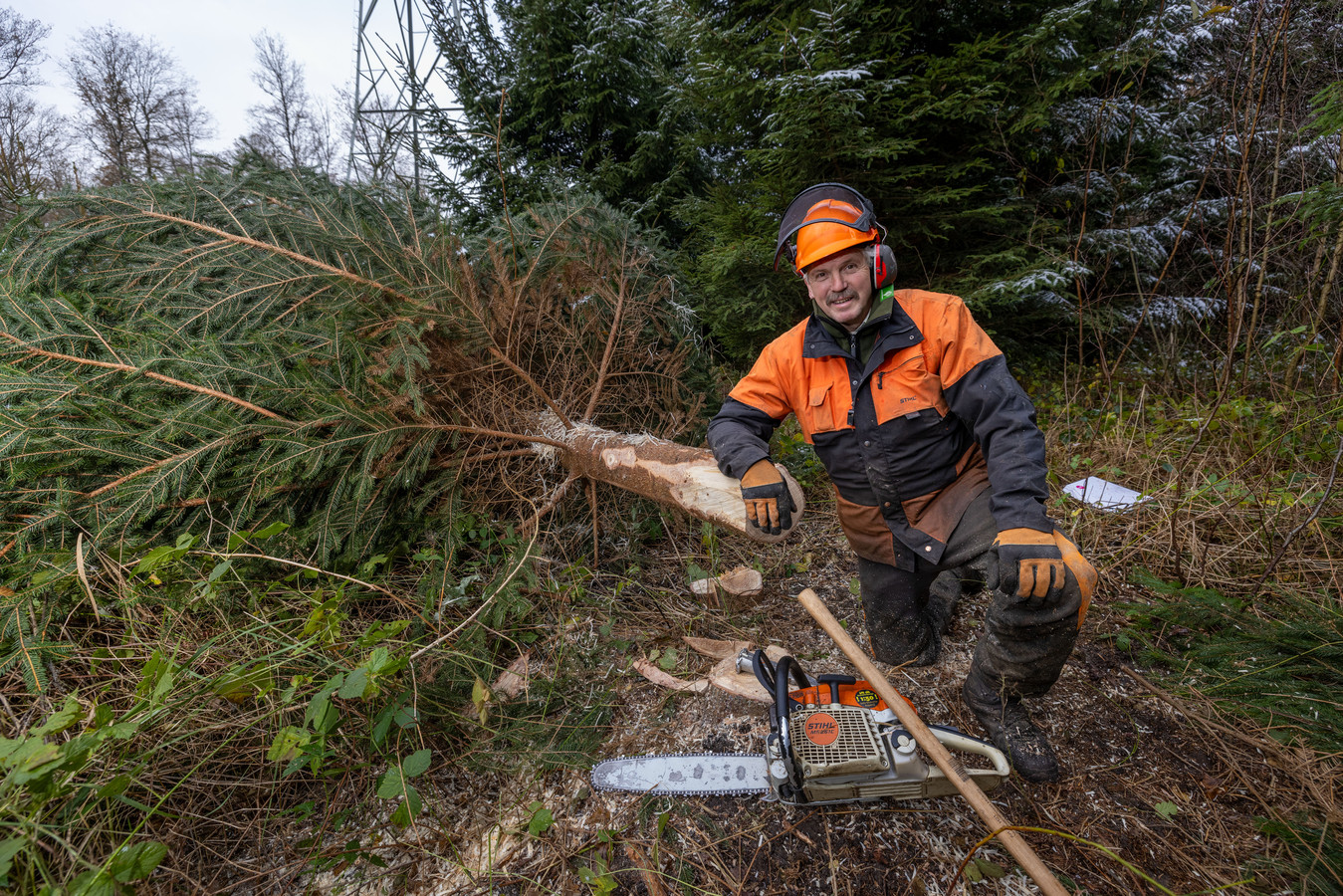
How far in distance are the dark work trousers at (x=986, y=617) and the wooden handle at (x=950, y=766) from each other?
593mm

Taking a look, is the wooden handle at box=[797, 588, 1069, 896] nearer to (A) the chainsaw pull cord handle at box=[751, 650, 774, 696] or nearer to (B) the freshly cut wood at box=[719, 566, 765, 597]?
(A) the chainsaw pull cord handle at box=[751, 650, 774, 696]

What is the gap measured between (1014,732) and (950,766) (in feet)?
2.63

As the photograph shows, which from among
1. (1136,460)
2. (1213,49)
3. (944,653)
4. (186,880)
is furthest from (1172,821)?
(1213,49)

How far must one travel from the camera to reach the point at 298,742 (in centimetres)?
154

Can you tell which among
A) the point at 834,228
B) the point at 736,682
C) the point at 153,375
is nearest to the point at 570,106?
the point at 153,375

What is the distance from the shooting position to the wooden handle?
1.08 meters

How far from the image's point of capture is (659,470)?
2432mm

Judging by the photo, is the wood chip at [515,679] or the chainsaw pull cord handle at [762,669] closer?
the chainsaw pull cord handle at [762,669]

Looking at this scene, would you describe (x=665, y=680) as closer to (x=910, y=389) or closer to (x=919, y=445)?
(x=919, y=445)

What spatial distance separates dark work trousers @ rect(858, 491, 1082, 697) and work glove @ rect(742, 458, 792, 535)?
683 millimetres

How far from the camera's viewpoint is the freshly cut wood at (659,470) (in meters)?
2.09

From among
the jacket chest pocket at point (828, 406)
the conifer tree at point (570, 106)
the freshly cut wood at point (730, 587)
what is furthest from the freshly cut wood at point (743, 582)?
the conifer tree at point (570, 106)

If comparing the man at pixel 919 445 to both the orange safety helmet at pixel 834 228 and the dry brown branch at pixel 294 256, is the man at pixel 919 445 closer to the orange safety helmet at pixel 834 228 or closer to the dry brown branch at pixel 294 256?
the orange safety helmet at pixel 834 228

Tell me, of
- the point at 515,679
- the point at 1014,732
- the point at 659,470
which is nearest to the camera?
the point at 1014,732
